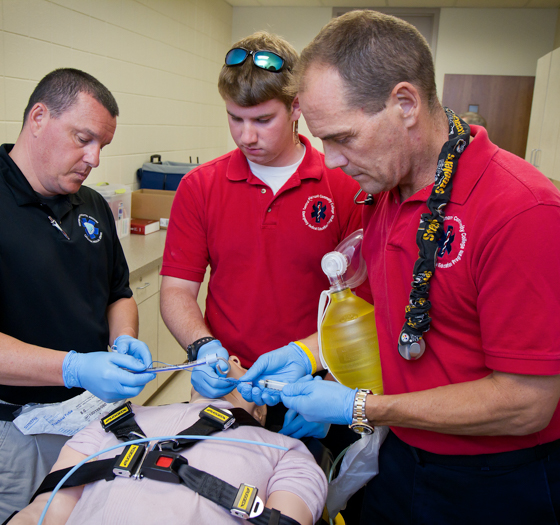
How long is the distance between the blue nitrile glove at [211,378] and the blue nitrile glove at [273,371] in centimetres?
9

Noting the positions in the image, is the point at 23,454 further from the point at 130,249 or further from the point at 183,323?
the point at 130,249

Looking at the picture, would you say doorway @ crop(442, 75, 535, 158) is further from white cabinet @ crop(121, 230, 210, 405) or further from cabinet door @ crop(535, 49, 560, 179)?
white cabinet @ crop(121, 230, 210, 405)

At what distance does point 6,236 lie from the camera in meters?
1.35

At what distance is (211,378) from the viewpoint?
1425 mm

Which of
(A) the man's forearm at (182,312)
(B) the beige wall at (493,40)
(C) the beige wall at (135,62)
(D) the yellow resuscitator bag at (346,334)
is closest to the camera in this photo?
(D) the yellow resuscitator bag at (346,334)

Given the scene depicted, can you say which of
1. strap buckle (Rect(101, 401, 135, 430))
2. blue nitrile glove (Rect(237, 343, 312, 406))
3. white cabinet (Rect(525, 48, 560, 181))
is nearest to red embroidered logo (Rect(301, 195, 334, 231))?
blue nitrile glove (Rect(237, 343, 312, 406))

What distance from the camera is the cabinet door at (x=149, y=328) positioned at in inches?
113

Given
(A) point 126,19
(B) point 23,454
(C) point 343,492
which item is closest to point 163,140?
(A) point 126,19

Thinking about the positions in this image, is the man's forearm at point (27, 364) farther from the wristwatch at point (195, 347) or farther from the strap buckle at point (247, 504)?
the strap buckle at point (247, 504)

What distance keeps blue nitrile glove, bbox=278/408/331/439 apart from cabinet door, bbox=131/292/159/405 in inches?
61.8

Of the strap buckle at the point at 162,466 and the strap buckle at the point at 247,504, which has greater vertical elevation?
the strap buckle at the point at 162,466

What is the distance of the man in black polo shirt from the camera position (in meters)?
1.28

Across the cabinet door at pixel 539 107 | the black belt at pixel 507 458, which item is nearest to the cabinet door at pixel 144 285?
the black belt at pixel 507 458

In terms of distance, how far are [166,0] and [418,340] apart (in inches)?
159
